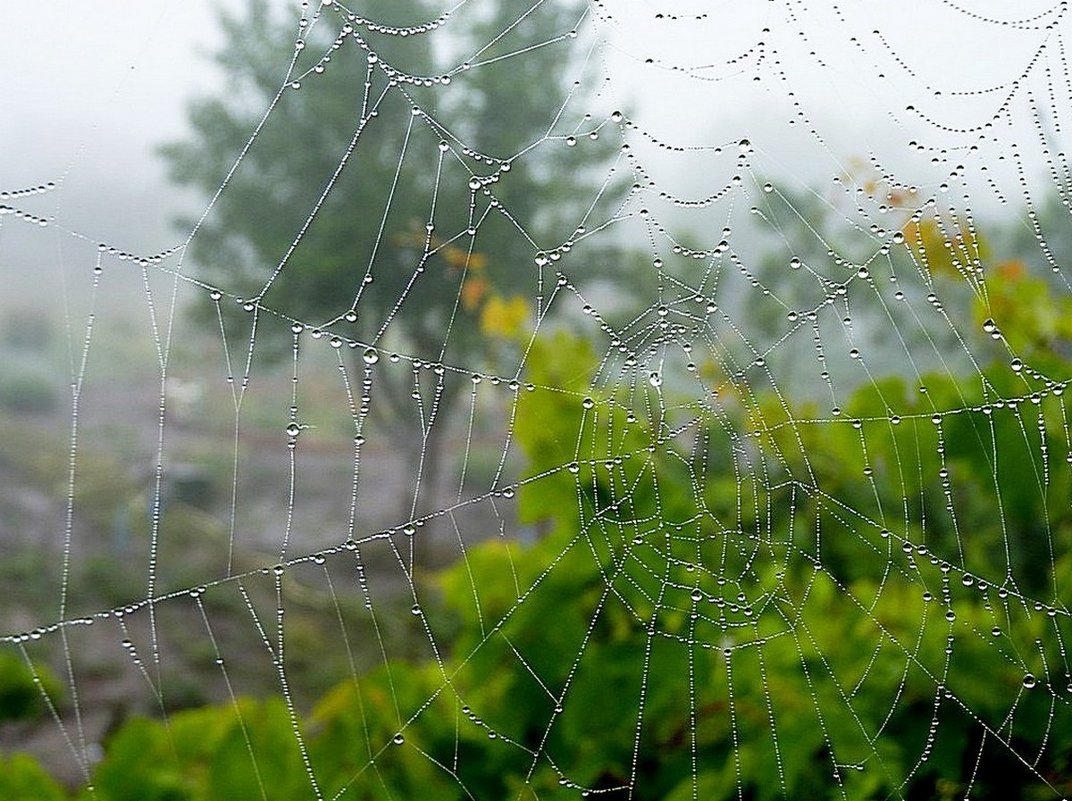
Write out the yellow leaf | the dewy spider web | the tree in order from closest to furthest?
the dewy spider web → the tree → the yellow leaf

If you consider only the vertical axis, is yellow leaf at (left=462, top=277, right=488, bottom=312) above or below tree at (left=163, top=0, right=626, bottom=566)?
below

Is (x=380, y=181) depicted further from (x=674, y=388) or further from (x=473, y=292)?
(x=674, y=388)

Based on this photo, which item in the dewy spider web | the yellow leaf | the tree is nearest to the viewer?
the dewy spider web

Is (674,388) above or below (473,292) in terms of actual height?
below

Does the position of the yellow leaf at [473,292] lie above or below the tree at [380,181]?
below

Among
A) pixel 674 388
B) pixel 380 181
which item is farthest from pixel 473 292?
pixel 674 388

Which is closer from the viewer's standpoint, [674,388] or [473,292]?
[674,388]

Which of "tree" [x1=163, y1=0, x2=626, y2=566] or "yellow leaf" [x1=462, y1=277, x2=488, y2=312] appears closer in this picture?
"tree" [x1=163, y1=0, x2=626, y2=566]
